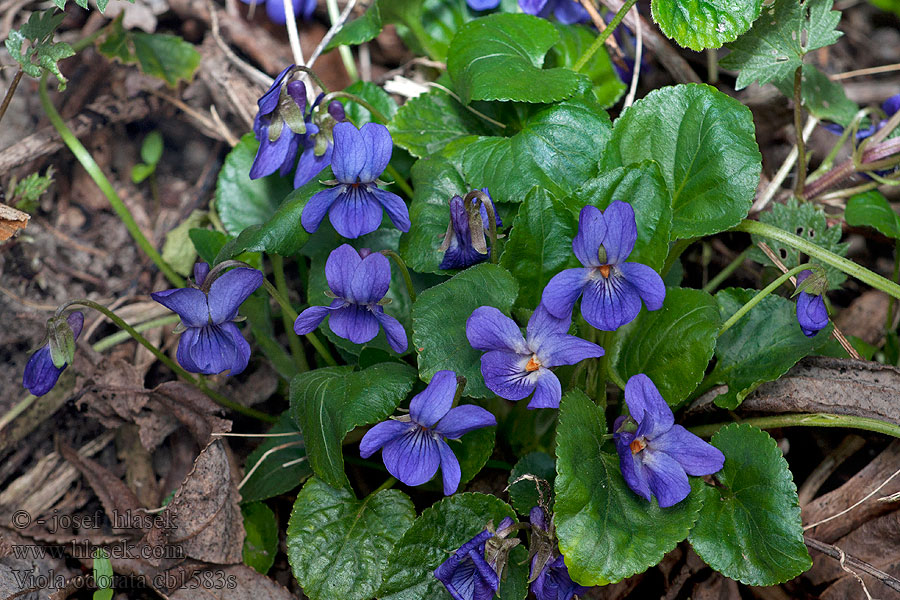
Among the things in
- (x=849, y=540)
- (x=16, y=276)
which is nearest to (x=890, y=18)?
(x=849, y=540)

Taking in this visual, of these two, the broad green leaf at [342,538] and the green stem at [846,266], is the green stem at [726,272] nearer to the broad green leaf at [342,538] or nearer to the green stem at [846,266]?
the green stem at [846,266]

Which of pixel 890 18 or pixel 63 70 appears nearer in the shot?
pixel 63 70

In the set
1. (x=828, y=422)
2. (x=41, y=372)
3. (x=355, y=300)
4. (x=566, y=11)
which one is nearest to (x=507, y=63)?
(x=566, y=11)

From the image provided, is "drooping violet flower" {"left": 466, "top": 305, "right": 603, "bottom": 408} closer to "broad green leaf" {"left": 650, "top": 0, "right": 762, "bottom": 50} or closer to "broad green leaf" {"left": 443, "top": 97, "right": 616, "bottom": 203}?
"broad green leaf" {"left": 443, "top": 97, "right": 616, "bottom": 203}

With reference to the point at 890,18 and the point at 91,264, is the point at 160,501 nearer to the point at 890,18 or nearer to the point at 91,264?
the point at 91,264

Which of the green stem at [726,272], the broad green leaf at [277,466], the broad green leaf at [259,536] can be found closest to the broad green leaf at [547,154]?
the green stem at [726,272]

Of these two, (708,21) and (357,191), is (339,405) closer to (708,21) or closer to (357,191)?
(357,191)

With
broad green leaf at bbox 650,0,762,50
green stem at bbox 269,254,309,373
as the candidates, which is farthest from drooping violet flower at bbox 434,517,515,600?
broad green leaf at bbox 650,0,762,50
